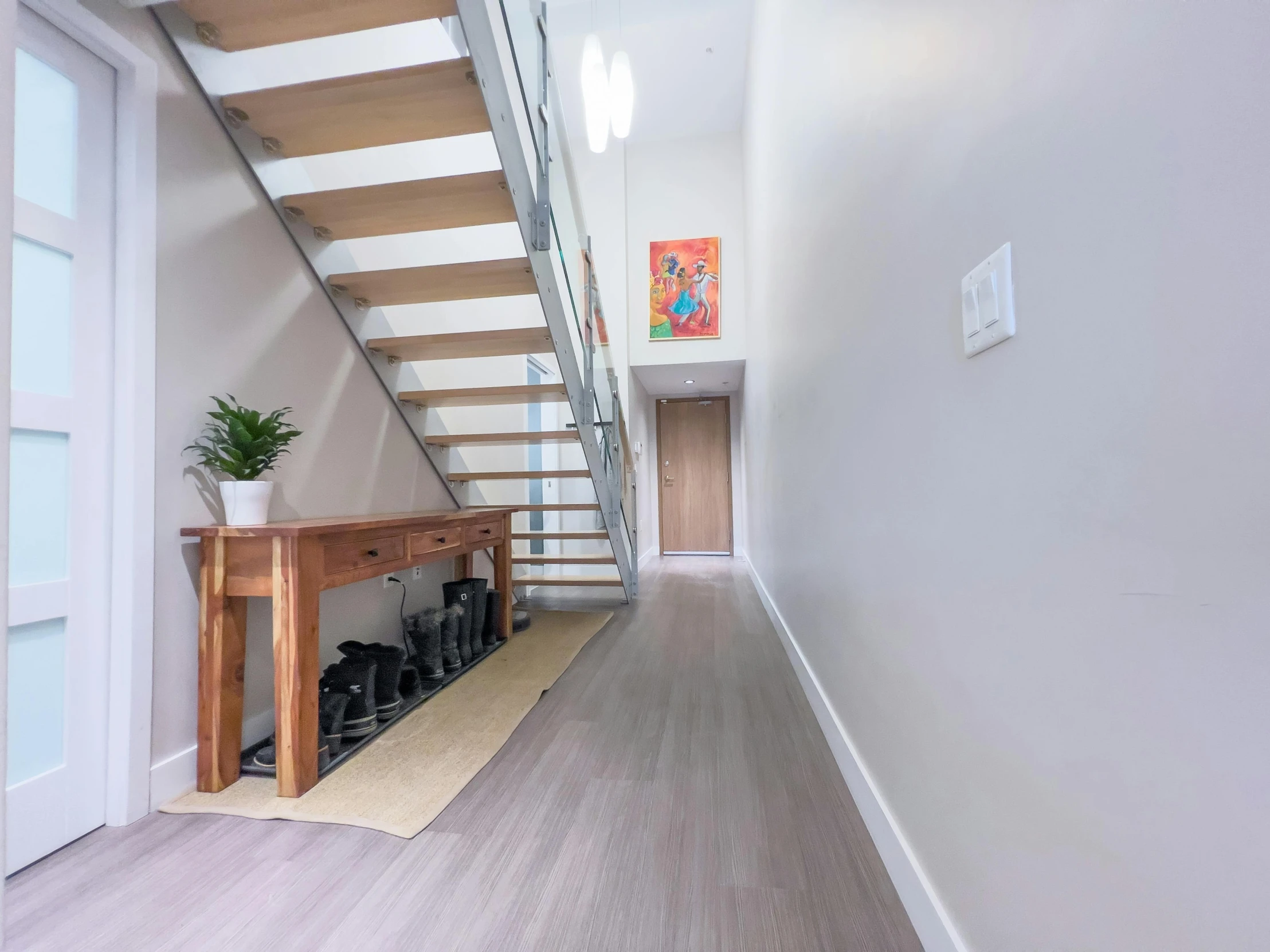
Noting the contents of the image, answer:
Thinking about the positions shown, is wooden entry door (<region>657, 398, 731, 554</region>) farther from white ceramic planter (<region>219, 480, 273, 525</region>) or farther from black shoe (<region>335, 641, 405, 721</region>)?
white ceramic planter (<region>219, 480, 273, 525</region>)

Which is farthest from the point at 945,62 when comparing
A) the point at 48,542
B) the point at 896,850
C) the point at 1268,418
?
the point at 48,542

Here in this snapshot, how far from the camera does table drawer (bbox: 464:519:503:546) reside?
2502mm

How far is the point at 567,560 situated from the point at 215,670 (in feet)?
7.66

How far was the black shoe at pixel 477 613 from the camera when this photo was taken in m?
2.70

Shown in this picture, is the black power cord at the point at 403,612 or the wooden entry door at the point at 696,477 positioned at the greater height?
the wooden entry door at the point at 696,477

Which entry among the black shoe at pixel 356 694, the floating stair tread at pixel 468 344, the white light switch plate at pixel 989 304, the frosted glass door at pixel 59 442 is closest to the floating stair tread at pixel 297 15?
the frosted glass door at pixel 59 442

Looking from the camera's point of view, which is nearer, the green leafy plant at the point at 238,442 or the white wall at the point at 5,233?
the white wall at the point at 5,233

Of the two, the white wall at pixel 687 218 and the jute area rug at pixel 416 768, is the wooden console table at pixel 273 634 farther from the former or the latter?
the white wall at pixel 687 218

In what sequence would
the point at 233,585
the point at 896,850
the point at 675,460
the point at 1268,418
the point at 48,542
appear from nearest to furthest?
the point at 1268,418
the point at 896,850
the point at 48,542
the point at 233,585
the point at 675,460

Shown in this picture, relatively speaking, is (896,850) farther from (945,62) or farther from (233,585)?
(233,585)

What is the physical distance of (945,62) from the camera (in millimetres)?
897

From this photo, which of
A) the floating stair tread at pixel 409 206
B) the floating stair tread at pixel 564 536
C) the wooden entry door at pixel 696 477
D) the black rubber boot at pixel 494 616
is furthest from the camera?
the wooden entry door at pixel 696 477

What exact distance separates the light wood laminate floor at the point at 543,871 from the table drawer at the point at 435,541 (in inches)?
31.1

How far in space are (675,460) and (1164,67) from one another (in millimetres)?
6539
